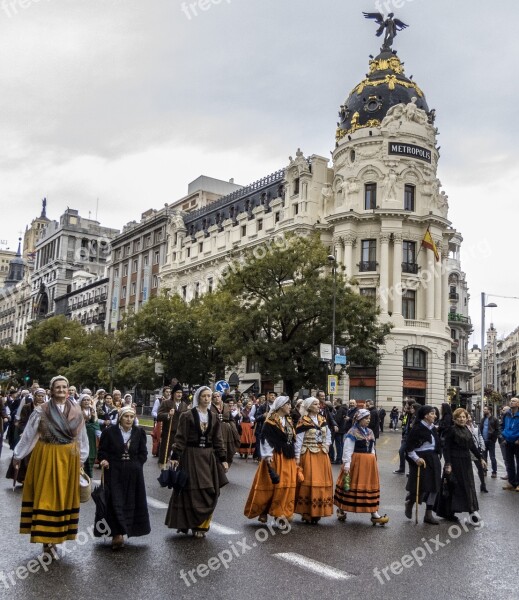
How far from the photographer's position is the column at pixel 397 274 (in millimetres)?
47500

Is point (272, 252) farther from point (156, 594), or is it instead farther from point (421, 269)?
point (156, 594)

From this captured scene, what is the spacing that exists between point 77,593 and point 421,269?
44419 millimetres

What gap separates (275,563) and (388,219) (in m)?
42.4

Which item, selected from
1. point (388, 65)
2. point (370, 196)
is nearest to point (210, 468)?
point (370, 196)

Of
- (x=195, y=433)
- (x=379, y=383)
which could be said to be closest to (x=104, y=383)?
(x=379, y=383)

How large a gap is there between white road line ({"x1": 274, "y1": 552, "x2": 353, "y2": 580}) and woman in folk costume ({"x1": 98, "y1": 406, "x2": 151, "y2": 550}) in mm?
1653

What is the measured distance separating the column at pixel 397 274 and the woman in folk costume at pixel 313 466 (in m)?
37.9

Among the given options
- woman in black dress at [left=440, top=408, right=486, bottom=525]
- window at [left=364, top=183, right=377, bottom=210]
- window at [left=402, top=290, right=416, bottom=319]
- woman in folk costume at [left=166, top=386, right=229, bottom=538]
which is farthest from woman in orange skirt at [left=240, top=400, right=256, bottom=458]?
window at [left=364, top=183, right=377, bottom=210]

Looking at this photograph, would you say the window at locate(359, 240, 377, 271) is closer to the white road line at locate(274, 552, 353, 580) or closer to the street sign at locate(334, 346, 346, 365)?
the street sign at locate(334, 346, 346, 365)

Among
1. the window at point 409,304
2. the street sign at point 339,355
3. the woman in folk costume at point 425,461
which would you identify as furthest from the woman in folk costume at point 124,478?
the window at point 409,304

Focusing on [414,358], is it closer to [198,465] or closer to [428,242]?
[428,242]

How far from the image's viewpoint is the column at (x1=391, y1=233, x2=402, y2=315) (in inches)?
1870

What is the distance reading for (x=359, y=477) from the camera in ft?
33.6

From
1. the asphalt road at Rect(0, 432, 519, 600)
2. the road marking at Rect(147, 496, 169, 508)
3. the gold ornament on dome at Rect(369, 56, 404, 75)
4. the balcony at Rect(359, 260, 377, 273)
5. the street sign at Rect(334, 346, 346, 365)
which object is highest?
the gold ornament on dome at Rect(369, 56, 404, 75)
